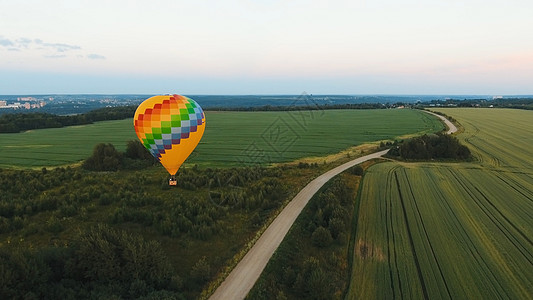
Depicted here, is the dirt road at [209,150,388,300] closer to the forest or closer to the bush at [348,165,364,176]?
the forest

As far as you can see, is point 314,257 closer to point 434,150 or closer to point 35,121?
point 434,150

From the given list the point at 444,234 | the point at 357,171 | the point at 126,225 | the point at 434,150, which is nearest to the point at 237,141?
the point at 357,171

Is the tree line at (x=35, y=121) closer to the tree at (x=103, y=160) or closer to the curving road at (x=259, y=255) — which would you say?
the tree at (x=103, y=160)

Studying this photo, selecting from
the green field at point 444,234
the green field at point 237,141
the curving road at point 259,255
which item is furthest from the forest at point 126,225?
the green field at point 444,234

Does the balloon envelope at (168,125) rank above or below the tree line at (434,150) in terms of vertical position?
above

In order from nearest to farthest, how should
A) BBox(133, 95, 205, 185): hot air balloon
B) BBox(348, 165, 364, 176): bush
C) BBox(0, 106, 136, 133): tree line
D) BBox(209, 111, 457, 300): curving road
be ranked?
BBox(209, 111, 457, 300): curving road
BBox(133, 95, 205, 185): hot air balloon
BBox(348, 165, 364, 176): bush
BBox(0, 106, 136, 133): tree line

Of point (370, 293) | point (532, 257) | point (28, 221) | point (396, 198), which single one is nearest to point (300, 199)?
point (396, 198)

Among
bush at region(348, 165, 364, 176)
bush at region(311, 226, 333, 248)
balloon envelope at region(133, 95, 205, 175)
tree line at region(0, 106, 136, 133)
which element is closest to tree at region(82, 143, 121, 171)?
balloon envelope at region(133, 95, 205, 175)
